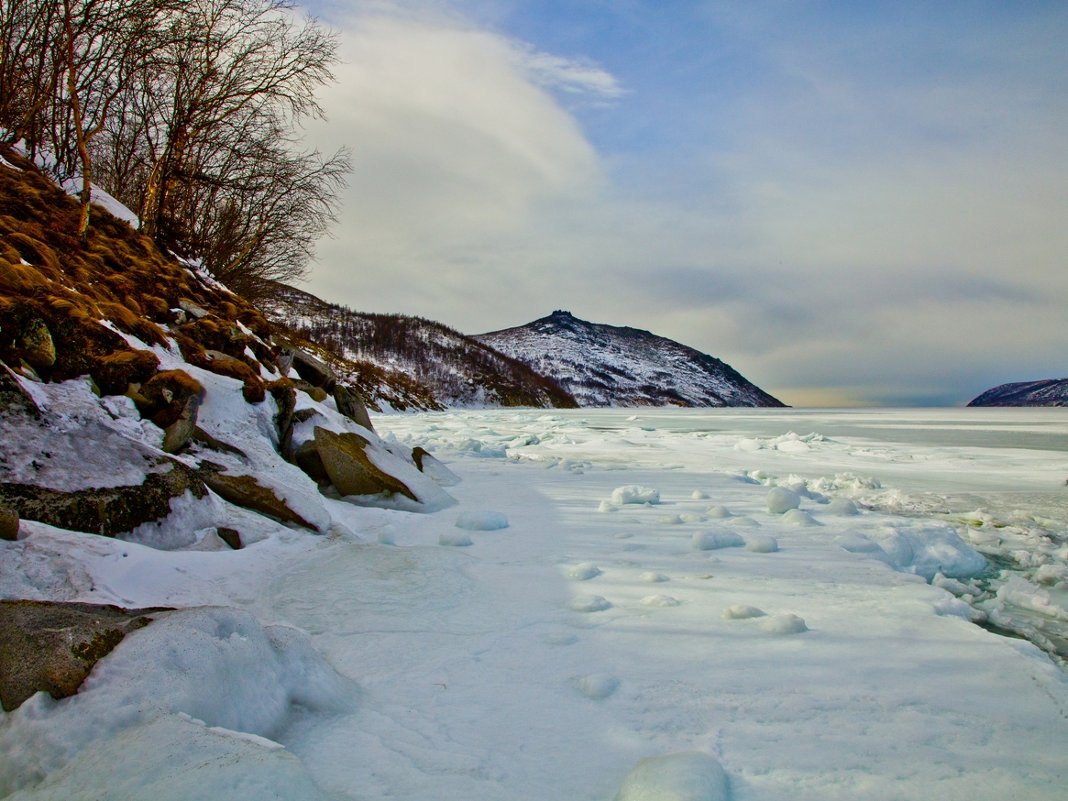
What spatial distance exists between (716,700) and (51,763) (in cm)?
162

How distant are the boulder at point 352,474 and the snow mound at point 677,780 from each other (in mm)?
3236

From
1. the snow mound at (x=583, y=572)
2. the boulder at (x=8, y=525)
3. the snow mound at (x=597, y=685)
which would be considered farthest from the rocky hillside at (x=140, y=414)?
the snow mound at (x=597, y=685)

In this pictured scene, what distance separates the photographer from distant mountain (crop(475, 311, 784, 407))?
12316 cm

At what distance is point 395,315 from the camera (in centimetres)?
8862

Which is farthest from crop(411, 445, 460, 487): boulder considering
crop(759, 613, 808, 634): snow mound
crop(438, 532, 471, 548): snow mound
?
crop(759, 613, 808, 634): snow mound

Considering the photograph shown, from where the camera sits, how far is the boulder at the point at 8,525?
82.0 inches

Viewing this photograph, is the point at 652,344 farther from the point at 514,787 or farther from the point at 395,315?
the point at 514,787

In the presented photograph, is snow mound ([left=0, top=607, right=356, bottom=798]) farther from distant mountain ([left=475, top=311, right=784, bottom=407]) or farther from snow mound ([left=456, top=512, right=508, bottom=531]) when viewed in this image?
distant mountain ([left=475, top=311, right=784, bottom=407])

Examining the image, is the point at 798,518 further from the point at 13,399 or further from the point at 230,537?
the point at 13,399

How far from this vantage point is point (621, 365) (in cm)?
14275

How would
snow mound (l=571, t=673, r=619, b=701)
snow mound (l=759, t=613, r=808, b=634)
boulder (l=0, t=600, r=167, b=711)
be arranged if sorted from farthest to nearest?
snow mound (l=759, t=613, r=808, b=634) → snow mound (l=571, t=673, r=619, b=701) → boulder (l=0, t=600, r=167, b=711)

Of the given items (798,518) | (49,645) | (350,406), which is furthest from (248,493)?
(798,518)

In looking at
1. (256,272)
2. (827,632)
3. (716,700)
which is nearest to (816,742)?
(716,700)

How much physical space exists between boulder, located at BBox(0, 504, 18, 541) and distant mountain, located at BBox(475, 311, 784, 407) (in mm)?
107443
